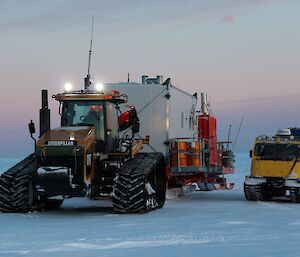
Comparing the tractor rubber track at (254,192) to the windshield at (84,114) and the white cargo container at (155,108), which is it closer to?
the white cargo container at (155,108)

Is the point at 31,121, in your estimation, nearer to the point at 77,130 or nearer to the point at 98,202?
the point at 77,130

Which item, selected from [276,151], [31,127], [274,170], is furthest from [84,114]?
[276,151]

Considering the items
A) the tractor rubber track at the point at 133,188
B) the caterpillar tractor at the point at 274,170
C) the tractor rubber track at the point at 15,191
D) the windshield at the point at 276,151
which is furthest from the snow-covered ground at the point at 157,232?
the windshield at the point at 276,151

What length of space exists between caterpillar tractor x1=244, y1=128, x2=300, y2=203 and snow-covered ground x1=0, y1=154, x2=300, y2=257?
8.46 ft

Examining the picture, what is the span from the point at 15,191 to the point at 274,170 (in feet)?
28.1

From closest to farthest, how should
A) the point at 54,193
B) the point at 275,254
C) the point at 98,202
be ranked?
the point at 275,254 < the point at 54,193 < the point at 98,202

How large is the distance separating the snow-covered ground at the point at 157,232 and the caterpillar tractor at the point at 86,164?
52 cm

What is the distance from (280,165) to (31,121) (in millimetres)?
8343

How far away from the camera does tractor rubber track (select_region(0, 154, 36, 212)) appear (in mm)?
15102

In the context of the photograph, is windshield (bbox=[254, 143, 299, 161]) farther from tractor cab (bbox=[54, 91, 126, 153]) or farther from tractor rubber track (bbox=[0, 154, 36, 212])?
tractor rubber track (bbox=[0, 154, 36, 212])

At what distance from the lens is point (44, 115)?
15.7 meters

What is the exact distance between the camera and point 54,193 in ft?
48.5

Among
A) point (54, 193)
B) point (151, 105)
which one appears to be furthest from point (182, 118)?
point (54, 193)

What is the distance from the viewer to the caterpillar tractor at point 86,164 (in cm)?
1485
